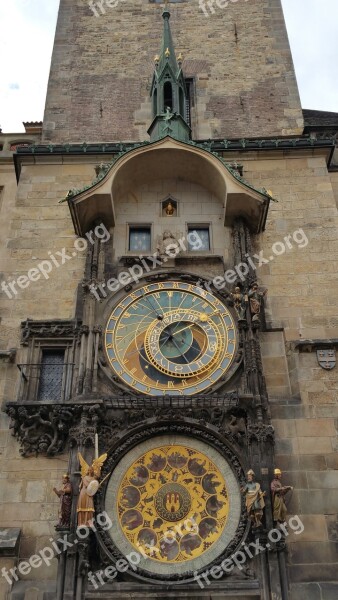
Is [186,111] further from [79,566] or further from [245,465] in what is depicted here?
[79,566]

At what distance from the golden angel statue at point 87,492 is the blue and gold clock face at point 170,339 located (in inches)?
60.2

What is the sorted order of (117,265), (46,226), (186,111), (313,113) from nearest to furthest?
(117,265) < (46,226) < (186,111) < (313,113)

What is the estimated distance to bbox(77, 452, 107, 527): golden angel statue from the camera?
8.62 metres

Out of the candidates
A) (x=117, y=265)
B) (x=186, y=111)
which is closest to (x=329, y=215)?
(x=117, y=265)

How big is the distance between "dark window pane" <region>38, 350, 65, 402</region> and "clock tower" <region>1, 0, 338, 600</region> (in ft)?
0.08

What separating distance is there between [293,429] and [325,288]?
2650 millimetres

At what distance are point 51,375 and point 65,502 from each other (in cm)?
230

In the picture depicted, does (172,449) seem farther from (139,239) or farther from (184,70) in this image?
(184,70)

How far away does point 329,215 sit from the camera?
40.2 feet

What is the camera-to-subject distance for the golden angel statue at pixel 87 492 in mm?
8625

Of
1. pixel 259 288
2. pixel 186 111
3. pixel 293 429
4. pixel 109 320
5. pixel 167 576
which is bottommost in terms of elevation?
pixel 167 576

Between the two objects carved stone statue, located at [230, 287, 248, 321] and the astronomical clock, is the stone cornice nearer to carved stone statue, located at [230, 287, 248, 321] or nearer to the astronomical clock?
the astronomical clock

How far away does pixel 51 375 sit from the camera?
10.5 m

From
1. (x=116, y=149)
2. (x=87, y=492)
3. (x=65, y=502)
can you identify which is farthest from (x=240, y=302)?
(x=116, y=149)
